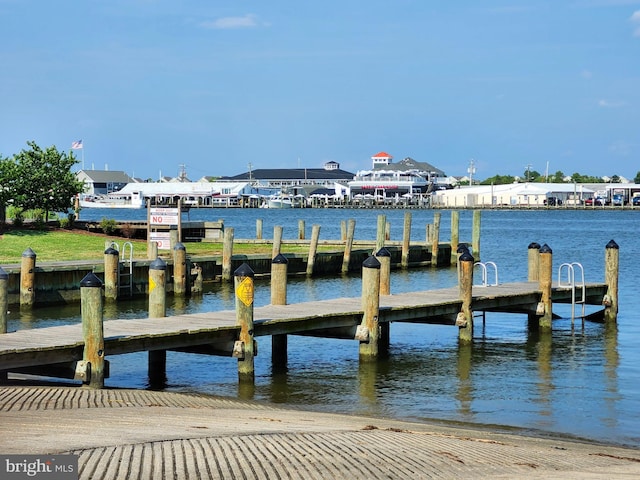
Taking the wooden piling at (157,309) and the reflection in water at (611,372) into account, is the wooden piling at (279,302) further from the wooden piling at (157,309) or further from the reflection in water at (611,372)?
the reflection in water at (611,372)

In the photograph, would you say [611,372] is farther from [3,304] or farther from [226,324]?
[3,304]

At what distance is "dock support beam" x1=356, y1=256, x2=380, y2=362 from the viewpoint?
21.9m

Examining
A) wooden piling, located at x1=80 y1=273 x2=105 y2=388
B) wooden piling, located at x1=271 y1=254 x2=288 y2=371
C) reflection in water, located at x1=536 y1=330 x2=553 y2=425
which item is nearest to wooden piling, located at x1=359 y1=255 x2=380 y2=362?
wooden piling, located at x1=271 y1=254 x2=288 y2=371

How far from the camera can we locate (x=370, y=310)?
2211cm

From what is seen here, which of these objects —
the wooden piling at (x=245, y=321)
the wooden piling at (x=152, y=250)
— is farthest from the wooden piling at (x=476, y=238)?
the wooden piling at (x=245, y=321)

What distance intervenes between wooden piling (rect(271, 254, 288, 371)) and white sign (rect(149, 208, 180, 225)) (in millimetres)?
19468

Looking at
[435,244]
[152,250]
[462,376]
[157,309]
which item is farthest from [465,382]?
[435,244]

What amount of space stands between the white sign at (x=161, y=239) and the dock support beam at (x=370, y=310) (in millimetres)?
18419

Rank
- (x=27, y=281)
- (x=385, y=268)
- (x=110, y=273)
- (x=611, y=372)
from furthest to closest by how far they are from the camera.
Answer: (x=110, y=273)
(x=27, y=281)
(x=385, y=268)
(x=611, y=372)

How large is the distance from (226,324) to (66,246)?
24.5m

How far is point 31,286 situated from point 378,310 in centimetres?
1332

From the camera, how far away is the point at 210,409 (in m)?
15.0

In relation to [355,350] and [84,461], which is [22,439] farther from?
[355,350]

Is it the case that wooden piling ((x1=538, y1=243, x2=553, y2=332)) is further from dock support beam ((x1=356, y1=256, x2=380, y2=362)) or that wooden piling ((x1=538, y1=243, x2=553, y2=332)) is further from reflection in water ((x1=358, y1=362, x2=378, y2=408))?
reflection in water ((x1=358, y1=362, x2=378, y2=408))
